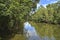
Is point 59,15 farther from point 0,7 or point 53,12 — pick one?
point 0,7

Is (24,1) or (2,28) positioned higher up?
(24,1)

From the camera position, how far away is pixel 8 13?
2423 centimetres

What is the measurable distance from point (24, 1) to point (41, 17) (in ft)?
110

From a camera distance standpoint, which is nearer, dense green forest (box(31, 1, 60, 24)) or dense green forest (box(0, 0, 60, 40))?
dense green forest (box(0, 0, 60, 40))

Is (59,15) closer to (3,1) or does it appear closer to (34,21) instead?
(34,21)

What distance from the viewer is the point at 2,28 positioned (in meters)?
27.4

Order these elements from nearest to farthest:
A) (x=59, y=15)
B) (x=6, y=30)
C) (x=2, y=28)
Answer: (x=2, y=28), (x=6, y=30), (x=59, y=15)

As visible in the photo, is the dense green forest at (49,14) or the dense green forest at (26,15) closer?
the dense green forest at (26,15)

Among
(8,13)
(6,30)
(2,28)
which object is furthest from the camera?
(6,30)

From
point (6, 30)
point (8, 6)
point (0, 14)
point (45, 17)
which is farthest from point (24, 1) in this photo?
point (45, 17)

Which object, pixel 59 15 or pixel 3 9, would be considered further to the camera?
pixel 59 15

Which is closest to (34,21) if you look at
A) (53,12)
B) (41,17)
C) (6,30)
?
(41,17)

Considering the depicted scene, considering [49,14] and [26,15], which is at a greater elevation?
[26,15]

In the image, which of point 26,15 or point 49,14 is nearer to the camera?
point 26,15
